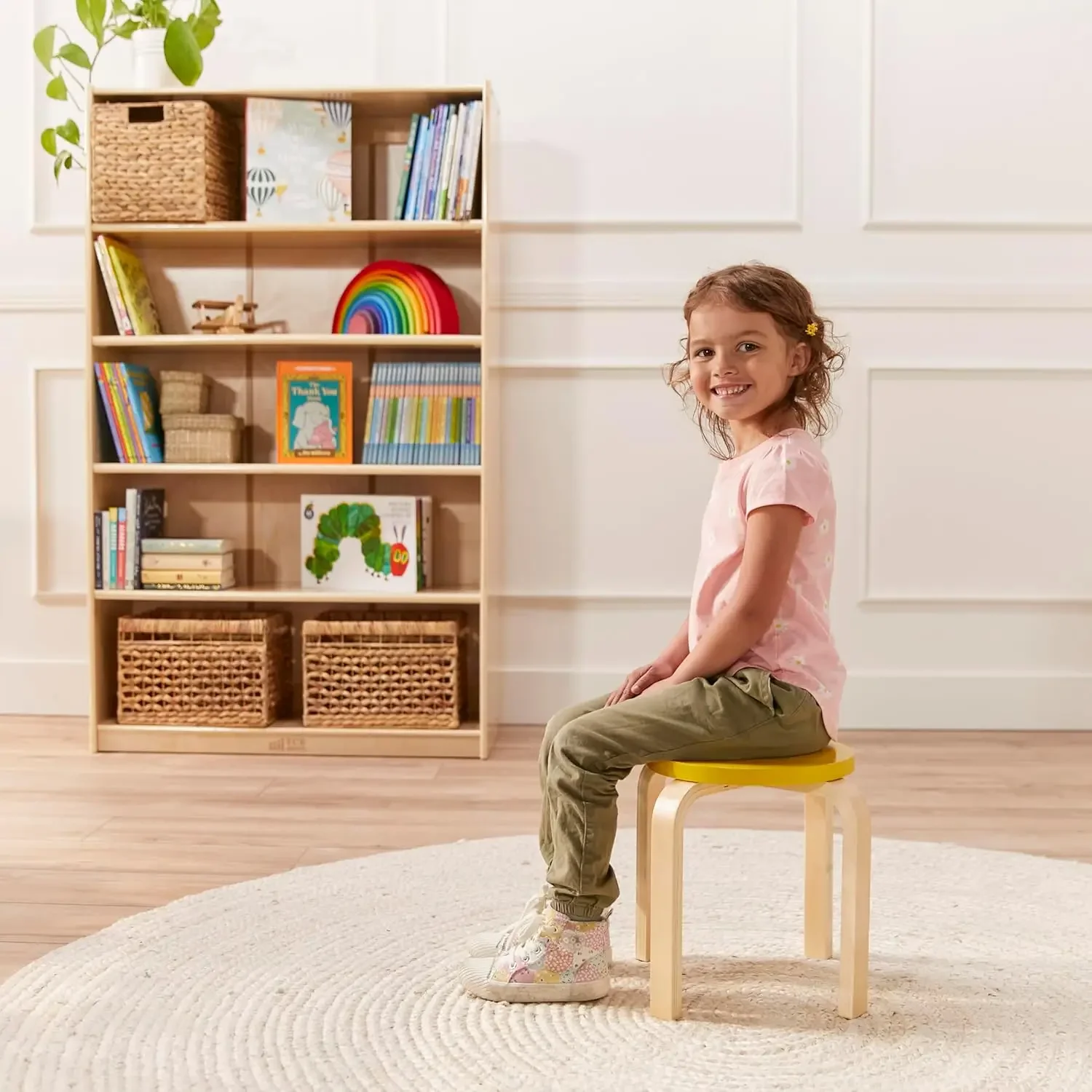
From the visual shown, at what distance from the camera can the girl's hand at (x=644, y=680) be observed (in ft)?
5.23

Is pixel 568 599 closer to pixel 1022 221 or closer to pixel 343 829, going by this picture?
pixel 343 829

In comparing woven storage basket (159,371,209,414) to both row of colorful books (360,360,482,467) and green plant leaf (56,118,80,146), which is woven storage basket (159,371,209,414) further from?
green plant leaf (56,118,80,146)

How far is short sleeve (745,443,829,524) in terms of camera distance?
1478mm

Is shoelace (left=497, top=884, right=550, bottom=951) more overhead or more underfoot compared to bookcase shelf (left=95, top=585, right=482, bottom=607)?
more underfoot

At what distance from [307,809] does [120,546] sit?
90 cm

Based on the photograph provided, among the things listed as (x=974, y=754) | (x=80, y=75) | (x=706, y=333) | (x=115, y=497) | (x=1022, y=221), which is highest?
(x=80, y=75)

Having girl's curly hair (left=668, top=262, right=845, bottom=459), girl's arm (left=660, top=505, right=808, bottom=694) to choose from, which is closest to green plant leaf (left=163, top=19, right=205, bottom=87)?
girl's curly hair (left=668, top=262, right=845, bottom=459)

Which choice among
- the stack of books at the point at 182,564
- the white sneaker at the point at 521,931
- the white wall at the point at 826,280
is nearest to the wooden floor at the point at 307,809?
the white wall at the point at 826,280

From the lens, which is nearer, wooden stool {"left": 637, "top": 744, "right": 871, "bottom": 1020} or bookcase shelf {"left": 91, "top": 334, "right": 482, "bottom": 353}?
wooden stool {"left": 637, "top": 744, "right": 871, "bottom": 1020}

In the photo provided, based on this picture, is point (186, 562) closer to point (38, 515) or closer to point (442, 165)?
point (38, 515)

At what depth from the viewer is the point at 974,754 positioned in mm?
2908

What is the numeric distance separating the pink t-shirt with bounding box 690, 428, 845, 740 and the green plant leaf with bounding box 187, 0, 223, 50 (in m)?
1.96

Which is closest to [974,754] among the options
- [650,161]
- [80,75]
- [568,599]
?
[568,599]

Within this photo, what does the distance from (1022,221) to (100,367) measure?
219 centimetres
